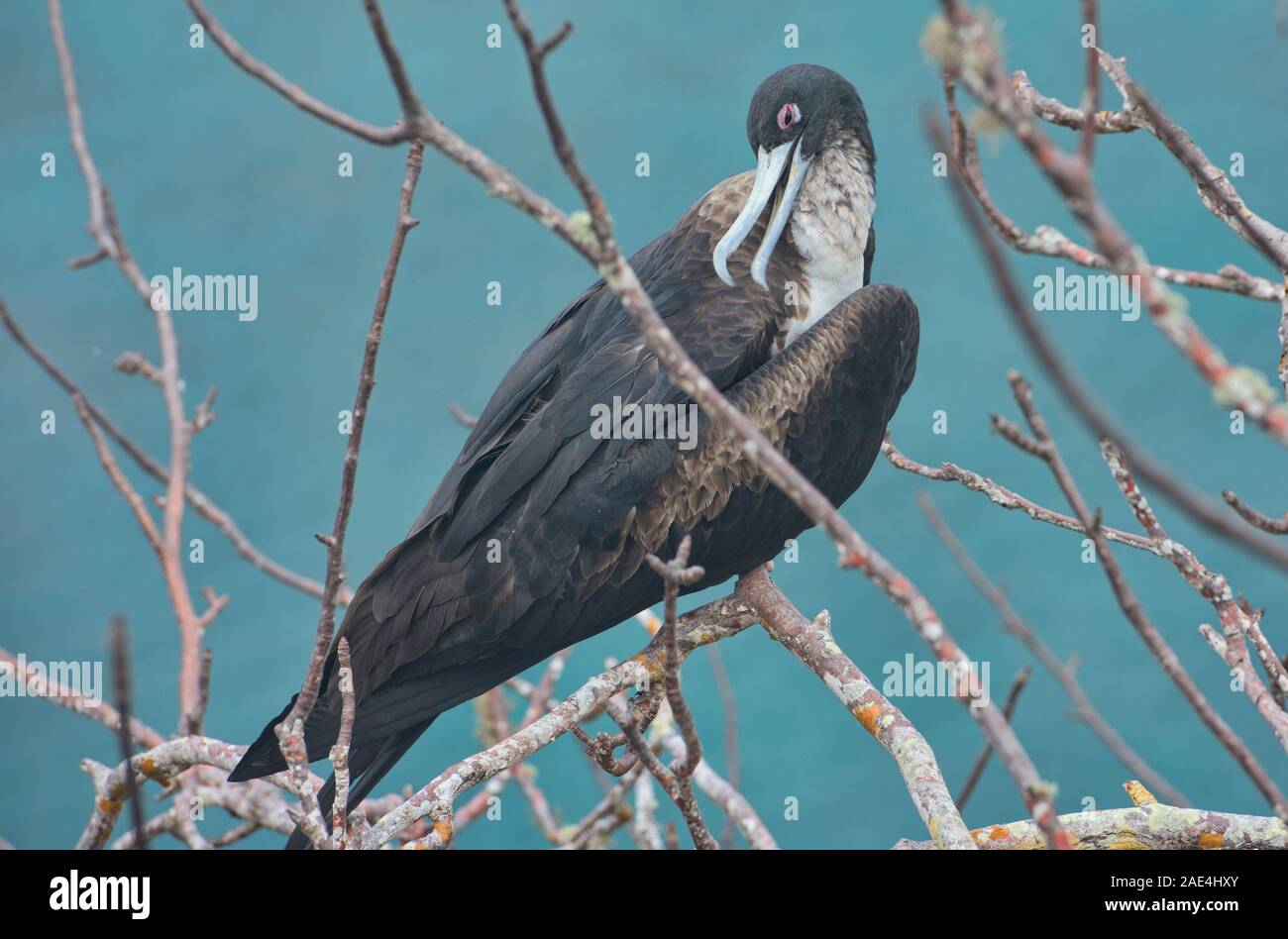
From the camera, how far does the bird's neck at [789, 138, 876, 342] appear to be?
12.0ft

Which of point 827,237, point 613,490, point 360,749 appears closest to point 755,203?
point 827,237

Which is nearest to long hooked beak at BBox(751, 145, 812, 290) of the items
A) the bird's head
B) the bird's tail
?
the bird's head

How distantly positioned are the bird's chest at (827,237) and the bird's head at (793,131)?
40 millimetres

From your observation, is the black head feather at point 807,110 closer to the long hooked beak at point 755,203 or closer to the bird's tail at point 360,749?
the long hooked beak at point 755,203

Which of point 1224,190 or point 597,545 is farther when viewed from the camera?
point 597,545

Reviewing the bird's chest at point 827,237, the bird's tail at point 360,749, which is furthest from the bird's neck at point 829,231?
the bird's tail at point 360,749

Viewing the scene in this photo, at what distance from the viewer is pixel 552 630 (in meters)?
3.40

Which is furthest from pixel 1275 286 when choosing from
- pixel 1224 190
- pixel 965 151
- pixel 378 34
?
pixel 378 34

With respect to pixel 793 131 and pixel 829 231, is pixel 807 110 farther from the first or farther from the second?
pixel 829 231

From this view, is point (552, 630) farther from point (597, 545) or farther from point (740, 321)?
point (740, 321)

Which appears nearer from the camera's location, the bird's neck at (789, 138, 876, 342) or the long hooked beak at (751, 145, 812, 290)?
the long hooked beak at (751, 145, 812, 290)

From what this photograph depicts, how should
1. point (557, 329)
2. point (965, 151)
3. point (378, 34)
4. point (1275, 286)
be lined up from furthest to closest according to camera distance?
point (557, 329)
point (1275, 286)
point (965, 151)
point (378, 34)

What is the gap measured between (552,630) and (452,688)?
0.87ft

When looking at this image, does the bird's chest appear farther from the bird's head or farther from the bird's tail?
the bird's tail
